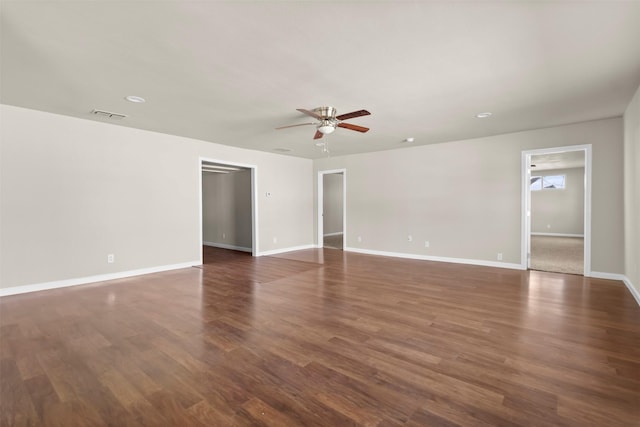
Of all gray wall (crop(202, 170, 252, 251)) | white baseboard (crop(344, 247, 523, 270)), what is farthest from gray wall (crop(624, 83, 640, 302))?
gray wall (crop(202, 170, 252, 251))

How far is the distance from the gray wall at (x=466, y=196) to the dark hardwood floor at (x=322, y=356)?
1.34m

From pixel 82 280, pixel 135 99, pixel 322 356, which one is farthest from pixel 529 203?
pixel 82 280

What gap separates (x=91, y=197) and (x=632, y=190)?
7679 millimetres

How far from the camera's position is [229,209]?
8555 millimetres

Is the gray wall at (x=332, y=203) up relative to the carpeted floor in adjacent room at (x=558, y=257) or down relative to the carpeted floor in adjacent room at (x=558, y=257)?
up

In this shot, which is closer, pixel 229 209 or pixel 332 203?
pixel 229 209

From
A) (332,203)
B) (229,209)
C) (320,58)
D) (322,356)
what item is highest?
(320,58)

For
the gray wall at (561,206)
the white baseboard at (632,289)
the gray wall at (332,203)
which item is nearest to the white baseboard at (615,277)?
the white baseboard at (632,289)

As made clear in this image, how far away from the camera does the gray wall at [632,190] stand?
12.0 feet

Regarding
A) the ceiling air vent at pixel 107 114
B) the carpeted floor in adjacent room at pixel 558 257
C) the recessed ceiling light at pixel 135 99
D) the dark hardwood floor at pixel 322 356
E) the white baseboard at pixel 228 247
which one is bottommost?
the dark hardwood floor at pixel 322 356

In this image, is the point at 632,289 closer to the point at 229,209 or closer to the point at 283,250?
the point at 283,250

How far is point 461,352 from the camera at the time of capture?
247 cm

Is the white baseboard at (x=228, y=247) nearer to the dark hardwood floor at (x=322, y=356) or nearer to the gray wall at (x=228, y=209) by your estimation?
the gray wall at (x=228, y=209)

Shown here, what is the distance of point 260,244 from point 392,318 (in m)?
4.70
